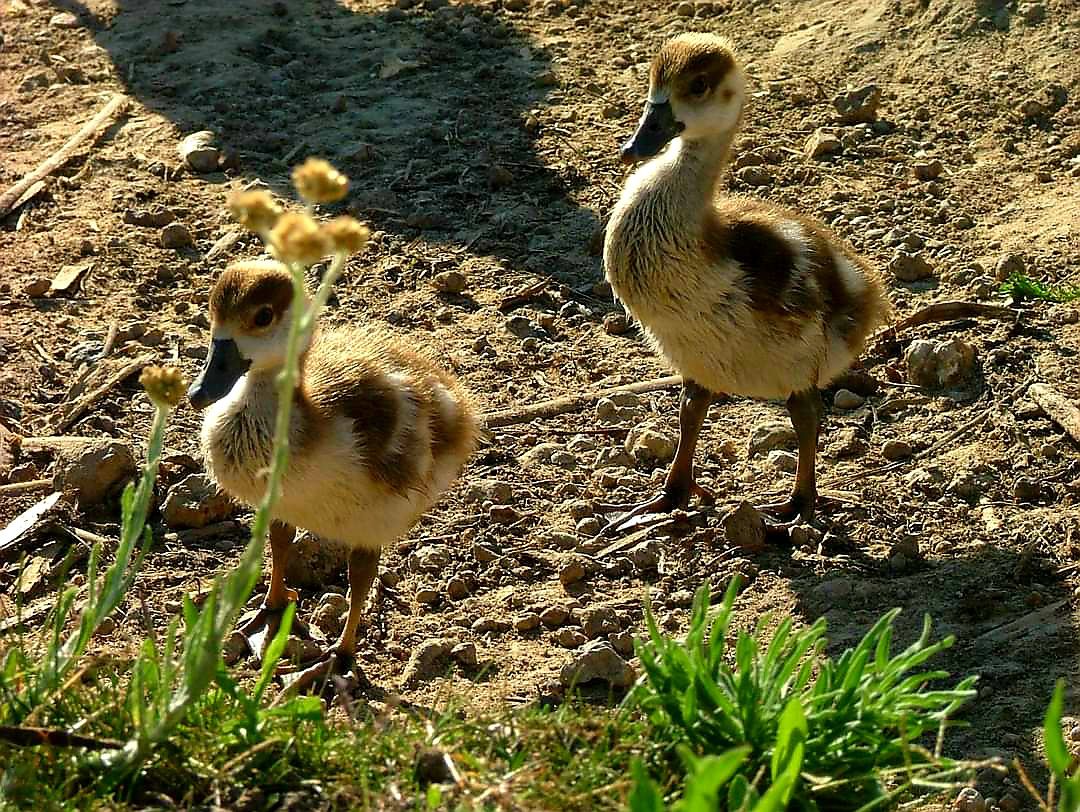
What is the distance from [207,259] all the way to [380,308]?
0.92 meters

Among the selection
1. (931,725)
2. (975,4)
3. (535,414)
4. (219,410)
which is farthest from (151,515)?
(975,4)

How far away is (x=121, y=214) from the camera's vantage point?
296 inches

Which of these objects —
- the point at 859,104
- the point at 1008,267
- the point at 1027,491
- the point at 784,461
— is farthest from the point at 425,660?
the point at 859,104

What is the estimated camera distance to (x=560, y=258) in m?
7.37

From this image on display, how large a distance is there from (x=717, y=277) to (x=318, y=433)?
168 centimetres

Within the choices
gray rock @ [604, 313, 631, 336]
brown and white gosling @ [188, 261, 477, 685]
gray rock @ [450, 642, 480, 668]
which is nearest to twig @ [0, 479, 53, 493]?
brown and white gosling @ [188, 261, 477, 685]

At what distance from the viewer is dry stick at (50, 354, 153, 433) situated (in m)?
6.10

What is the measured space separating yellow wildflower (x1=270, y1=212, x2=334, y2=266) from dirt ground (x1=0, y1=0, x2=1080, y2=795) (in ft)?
8.09

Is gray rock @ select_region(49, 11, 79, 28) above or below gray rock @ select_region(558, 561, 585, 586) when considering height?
above

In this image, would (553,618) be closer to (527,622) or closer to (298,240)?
(527,622)

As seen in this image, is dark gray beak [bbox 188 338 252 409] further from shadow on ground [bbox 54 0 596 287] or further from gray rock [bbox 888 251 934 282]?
gray rock [bbox 888 251 934 282]

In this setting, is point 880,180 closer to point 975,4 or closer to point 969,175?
point 969,175

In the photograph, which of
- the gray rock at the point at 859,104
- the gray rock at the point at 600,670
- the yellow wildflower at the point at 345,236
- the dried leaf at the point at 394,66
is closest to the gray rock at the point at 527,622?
the gray rock at the point at 600,670

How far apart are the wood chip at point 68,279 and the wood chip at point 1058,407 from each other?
4.30 m
